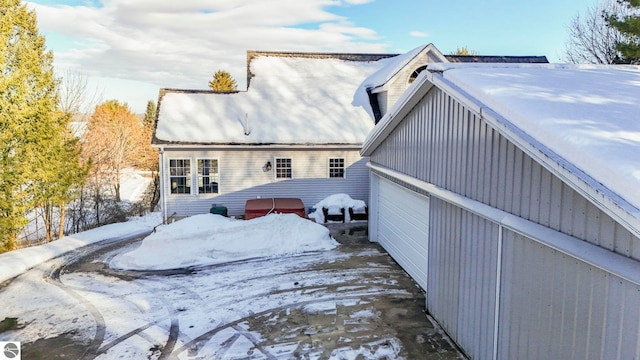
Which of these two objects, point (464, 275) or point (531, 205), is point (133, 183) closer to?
point (464, 275)

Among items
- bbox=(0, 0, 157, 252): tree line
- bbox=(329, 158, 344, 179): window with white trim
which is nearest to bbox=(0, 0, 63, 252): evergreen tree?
bbox=(0, 0, 157, 252): tree line

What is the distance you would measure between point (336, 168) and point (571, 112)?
12315mm

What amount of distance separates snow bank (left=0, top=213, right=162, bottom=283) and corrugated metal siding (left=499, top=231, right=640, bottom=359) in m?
10.8

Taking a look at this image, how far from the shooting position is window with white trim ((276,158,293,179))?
16.3m

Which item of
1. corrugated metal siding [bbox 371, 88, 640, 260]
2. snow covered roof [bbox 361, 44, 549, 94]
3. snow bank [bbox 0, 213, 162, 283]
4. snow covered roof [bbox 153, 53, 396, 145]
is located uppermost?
snow covered roof [bbox 361, 44, 549, 94]

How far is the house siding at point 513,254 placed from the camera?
3.42 m

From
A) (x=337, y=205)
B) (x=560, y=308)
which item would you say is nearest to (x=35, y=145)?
(x=337, y=205)

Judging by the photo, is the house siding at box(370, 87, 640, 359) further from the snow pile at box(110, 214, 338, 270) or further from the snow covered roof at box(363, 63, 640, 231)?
the snow pile at box(110, 214, 338, 270)

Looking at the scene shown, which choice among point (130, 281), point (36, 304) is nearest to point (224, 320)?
point (130, 281)

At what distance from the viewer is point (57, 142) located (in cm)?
1416

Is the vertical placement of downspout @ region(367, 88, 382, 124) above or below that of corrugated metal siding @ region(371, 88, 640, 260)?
above

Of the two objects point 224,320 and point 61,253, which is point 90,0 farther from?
point 224,320

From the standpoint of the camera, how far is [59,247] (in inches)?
484

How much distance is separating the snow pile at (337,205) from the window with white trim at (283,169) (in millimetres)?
1671
